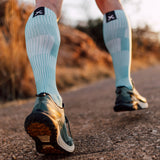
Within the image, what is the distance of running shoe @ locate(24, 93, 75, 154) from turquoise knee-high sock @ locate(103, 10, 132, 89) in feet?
1.35

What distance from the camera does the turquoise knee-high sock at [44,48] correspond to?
73 cm

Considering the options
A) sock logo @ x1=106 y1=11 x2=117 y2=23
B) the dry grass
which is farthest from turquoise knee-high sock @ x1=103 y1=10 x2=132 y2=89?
the dry grass

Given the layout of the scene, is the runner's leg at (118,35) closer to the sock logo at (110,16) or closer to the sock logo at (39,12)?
the sock logo at (110,16)

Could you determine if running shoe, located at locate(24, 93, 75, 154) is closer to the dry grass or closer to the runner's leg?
the runner's leg

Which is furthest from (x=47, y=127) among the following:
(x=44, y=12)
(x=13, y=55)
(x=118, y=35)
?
(x=13, y=55)

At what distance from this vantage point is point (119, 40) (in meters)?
1.00

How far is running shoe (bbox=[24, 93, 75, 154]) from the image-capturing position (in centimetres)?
59

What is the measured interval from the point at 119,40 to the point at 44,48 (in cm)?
39

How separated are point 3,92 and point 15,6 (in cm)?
97

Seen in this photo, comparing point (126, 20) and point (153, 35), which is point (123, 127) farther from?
point (153, 35)

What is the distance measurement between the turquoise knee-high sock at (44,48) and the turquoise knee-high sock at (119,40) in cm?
30

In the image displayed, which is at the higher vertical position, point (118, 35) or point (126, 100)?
point (118, 35)

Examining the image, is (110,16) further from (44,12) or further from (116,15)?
(44,12)

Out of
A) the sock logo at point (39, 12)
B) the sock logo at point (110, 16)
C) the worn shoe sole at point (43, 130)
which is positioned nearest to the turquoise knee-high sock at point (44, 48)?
the sock logo at point (39, 12)
